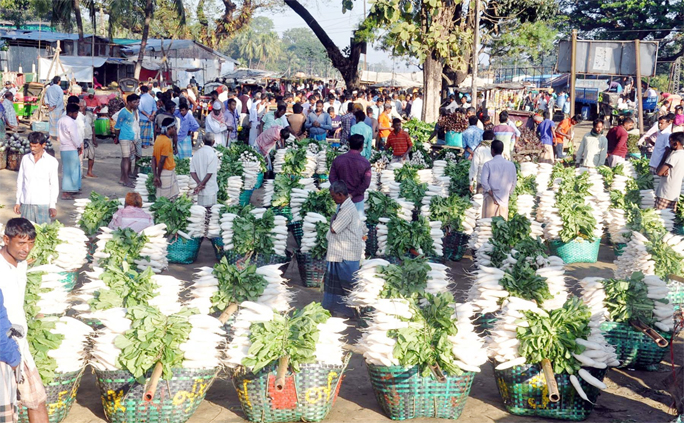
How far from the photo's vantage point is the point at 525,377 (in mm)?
5633

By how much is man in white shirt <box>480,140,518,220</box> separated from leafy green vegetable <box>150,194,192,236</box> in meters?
3.92

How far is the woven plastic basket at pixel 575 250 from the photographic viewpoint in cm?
1046

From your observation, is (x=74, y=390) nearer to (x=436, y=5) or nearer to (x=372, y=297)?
(x=372, y=297)

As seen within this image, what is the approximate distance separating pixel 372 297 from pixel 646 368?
2.61m

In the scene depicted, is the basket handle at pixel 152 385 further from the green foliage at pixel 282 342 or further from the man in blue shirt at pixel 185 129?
the man in blue shirt at pixel 185 129

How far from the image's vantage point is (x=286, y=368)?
5.34 metres

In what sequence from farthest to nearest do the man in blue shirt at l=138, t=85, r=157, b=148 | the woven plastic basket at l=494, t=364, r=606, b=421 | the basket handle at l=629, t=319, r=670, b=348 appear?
the man in blue shirt at l=138, t=85, r=157, b=148 < the basket handle at l=629, t=319, r=670, b=348 < the woven plastic basket at l=494, t=364, r=606, b=421

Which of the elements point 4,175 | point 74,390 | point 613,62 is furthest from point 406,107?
point 74,390

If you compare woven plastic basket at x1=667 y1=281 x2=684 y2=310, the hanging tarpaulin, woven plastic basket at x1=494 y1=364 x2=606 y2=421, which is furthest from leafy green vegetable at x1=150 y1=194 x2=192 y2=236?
the hanging tarpaulin

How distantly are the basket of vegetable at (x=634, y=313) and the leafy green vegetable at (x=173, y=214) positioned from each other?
516 cm

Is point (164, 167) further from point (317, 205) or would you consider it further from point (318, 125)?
point (318, 125)

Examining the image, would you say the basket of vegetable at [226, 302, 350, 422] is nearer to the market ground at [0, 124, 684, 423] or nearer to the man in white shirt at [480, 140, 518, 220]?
the market ground at [0, 124, 684, 423]

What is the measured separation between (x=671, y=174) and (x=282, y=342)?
299 inches

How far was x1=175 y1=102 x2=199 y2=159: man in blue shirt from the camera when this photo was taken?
1414 cm
